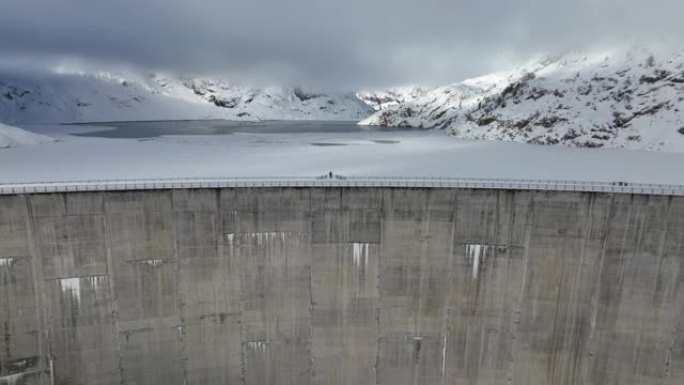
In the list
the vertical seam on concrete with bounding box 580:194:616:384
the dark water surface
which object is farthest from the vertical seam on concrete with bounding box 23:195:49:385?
the dark water surface

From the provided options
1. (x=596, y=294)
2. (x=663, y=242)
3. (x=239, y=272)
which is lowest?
(x=596, y=294)

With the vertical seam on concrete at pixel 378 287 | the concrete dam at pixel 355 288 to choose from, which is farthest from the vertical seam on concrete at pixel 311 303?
the vertical seam on concrete at pixel 378 287

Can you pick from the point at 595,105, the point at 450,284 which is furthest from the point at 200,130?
the point at 450,284

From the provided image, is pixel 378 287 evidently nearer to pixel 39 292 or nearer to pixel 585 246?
pixel 585 246

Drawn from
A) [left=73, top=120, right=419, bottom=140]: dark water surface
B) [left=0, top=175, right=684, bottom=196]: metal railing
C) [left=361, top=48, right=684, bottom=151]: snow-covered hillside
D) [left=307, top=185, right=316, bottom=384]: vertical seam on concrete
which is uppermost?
[left=361, top=48, right=684, bottom=151]: snow-covered hillside

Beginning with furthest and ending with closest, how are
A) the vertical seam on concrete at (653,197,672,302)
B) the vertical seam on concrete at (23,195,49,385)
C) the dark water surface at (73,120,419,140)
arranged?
1. the dark water surface at (73,120,419,140)
2. the vertical seam on concrete at (653,197,672,302)
3. the vertical seam on concrete at (23,195,49,385)

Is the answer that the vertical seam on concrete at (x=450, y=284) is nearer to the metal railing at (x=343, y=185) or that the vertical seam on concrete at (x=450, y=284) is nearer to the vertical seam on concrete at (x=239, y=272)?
the metal railing at (x=343, y=185)

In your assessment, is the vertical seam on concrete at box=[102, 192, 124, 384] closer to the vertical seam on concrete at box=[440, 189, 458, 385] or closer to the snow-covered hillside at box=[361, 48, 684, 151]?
the vertical seam on concrete at box=[440, 189, 458, 385]
